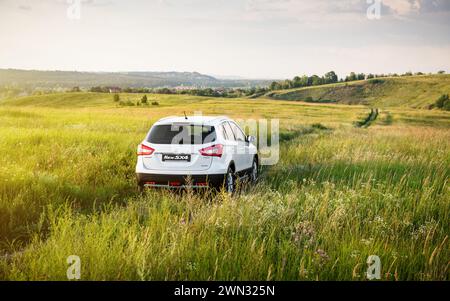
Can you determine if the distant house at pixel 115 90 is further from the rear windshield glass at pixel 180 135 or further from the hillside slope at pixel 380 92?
the rear windshield glass at pixel 180 135

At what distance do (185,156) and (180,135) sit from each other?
0.51 meters

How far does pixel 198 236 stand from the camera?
6.59 meters

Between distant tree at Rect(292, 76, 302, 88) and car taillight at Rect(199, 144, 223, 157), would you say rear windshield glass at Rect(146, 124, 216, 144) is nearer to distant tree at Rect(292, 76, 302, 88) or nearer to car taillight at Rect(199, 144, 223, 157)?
car taillight at Rect(199, 144, 223, 157)

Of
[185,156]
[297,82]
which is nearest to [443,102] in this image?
[297,82]

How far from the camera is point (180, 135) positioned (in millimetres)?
11125

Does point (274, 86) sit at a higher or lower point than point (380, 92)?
higher

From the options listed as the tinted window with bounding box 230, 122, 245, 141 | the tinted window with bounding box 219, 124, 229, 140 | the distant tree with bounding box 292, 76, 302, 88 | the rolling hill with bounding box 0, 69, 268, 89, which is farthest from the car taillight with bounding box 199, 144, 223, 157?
the distant tree with bounding box 292, 76, 302, 88

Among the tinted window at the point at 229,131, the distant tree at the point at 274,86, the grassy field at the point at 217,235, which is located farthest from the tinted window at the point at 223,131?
the distant tree at the point at 274,86

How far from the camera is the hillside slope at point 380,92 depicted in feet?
464

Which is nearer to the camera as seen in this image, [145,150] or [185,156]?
[185,156]

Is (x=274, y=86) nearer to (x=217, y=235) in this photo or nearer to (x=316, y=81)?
(x=316, y=81)

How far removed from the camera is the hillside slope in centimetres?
14138

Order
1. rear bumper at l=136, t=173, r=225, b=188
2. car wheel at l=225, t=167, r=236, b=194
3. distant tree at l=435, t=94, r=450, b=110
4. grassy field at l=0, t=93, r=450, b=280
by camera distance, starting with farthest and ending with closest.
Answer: distant tree at l=435, t=94, r=450, b=110 → car wheel at l=225, t=167, r=236, b=194 → rear bumper at l=136, t=173, r=225, b=188 → grassy field at l=0, t=93, r=450, b=280
